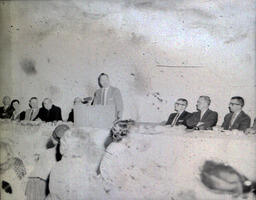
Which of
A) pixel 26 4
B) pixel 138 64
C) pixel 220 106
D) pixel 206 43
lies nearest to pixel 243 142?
pixel 220 106

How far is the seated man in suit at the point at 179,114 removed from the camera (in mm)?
2660

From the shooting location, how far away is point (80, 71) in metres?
2.87

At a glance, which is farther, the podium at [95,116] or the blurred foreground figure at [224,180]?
the podium at [95,116]

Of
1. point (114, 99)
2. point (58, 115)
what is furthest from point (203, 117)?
point (58, 115)

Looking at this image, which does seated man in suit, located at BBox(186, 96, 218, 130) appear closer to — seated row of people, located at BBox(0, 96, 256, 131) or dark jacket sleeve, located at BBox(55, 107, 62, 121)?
seated row of people, located at BBox(0, 96, 256, 131)

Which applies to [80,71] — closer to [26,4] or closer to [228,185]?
[26,4]

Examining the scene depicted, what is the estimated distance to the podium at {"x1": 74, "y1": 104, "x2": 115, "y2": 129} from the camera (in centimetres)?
278

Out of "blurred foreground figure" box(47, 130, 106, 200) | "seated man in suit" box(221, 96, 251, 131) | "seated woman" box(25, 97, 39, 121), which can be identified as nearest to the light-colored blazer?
"blurred foreground figure" box(47, 130, 106, 200)

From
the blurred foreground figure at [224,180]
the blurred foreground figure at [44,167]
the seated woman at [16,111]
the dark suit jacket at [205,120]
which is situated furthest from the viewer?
the seated woman at [16,111]

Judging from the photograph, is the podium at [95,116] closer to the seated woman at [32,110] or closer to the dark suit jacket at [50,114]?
the dark suit jacket at [50,114]

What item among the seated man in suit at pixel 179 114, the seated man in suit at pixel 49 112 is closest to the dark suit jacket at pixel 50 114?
the seated man in suit at pixel 49 112

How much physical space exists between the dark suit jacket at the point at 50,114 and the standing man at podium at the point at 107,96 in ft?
1.05

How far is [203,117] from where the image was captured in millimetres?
2623

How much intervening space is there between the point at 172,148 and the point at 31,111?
119cm
